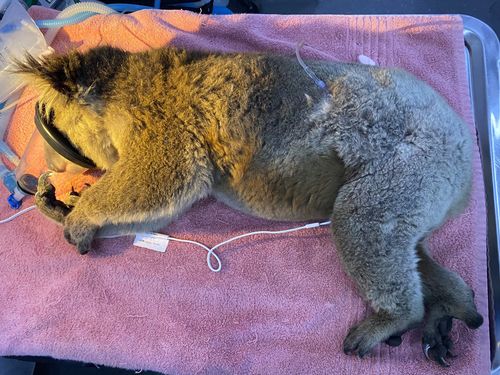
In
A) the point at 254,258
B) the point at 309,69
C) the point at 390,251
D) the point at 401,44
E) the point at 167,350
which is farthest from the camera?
the point at 401,44

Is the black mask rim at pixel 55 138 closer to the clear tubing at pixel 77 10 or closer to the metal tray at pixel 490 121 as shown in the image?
the clear tubing at pixel 77 10

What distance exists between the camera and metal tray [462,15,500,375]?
2200 millimetres

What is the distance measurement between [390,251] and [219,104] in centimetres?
95

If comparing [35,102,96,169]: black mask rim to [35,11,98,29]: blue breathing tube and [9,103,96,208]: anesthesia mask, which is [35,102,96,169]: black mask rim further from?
[35,11,98,29]: blue breathing tube

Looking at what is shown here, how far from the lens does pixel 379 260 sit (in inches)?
74.6

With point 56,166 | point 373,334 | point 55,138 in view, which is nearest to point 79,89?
point 55,138

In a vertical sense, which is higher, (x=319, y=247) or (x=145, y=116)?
(x=145, y=116)

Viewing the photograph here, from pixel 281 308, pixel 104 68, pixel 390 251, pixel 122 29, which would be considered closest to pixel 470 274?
pixel 390 251

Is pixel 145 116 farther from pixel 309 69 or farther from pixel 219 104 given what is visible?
pixel 309 69

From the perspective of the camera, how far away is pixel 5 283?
7.73 feet

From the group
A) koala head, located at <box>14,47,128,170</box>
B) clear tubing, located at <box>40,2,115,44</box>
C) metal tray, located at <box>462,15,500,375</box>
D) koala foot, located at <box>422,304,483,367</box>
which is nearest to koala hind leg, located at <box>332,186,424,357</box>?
koala foot, located at <box>422,304,483,367</box>

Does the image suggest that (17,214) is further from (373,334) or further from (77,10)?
(373,334)

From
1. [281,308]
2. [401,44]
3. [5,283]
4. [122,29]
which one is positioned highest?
[401,44]

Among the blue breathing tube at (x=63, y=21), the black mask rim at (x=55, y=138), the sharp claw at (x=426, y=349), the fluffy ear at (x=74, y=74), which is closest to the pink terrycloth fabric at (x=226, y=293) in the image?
the sharp claw at (x=426, y=349)
